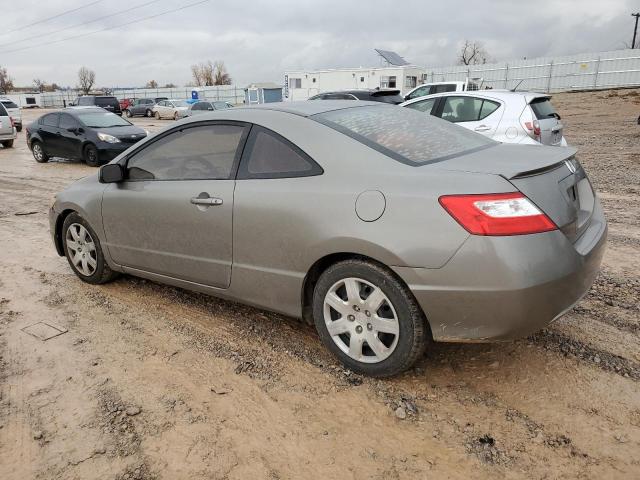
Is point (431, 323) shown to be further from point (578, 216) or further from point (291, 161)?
point (291, 161)

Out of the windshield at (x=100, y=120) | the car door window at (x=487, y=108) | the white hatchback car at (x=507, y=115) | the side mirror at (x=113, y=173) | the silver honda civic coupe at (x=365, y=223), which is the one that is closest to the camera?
the silver honda civic coupe at (x=365, y=223)

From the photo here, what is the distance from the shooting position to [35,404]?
2900 mm

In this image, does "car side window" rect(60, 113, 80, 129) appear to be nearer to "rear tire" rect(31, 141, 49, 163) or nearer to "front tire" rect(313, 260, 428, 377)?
"rear tire" rect(31, 141, 49, 163)

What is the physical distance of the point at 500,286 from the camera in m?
2.46

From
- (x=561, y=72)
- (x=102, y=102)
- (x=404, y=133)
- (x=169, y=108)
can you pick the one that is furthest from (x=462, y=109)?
(x=561, y=72)

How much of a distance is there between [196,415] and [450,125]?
8.61ft

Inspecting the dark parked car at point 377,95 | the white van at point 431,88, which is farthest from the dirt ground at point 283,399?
the white van at point 431,88

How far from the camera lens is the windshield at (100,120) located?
43.8 ft

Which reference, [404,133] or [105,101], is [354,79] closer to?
[105,101]

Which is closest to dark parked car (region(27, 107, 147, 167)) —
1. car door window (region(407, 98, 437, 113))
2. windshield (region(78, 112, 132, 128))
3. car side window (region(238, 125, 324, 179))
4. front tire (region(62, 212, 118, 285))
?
windshield (region(78, 112, 132, 128))

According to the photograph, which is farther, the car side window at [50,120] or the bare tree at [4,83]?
the bare tree at [4,83]

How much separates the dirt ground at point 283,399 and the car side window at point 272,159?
117 centimetres

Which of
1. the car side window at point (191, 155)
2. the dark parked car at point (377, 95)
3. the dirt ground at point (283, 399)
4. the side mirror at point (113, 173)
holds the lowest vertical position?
the dirt ground at point (283, 399)

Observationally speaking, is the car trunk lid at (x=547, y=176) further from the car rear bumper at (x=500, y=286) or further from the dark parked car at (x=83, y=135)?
the dark parked car at (x=83, y=135)
